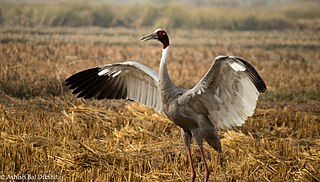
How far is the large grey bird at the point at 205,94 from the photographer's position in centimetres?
586

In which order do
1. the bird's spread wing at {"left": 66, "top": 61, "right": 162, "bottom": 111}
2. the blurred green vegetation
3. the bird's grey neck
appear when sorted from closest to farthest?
the bird's grey neck < the bird's spread wing at {"left": 66, "top": 61, "right": 162, "bottom": 111} < the blurred green vegetation

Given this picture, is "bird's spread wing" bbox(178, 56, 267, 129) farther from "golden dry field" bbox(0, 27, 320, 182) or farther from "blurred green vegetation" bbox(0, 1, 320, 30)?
"blurred green vegetation" bbox(0, 1, 320, 30)

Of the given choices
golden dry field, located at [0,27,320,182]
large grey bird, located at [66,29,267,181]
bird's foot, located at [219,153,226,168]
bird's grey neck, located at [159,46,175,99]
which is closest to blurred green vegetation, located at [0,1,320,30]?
golden dry field, located at [0,27,320,182]

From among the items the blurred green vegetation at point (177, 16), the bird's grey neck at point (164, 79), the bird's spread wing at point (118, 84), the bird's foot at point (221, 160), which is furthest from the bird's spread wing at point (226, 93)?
the blurred green vegetation at point (177, 16)

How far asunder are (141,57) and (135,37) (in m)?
6.05

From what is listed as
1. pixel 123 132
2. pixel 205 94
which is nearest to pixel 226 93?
pixel 205 94

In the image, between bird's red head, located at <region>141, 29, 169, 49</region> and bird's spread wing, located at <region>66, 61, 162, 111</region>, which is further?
bird's spread wing, located at <region>66, 61, 162, 111</region>

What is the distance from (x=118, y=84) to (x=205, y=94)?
1386mm

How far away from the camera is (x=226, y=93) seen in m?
6.22

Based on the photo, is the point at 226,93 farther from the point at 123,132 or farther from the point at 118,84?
the point at 123,132

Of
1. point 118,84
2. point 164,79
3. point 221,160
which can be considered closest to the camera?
point 164,79

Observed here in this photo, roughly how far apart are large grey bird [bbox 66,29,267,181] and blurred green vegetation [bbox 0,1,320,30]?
17.6m

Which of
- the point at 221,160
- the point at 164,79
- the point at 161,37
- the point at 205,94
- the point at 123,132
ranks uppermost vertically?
the point at 161,37

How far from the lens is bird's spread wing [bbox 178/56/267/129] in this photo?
5.72 m
